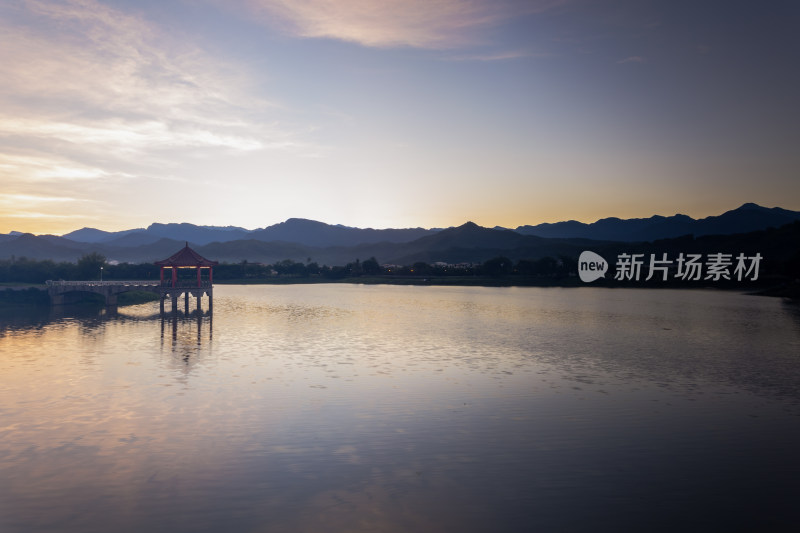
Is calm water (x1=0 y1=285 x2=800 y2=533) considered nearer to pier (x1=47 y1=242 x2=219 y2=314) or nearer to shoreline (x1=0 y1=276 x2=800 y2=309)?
pier (x1=47 y1=242 x2=219 y2=314)

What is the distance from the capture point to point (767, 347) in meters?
48.1

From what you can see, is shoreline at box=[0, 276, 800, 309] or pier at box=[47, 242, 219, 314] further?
shoreline at box=[0, 276, 800, 309]

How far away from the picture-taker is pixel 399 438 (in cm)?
2195

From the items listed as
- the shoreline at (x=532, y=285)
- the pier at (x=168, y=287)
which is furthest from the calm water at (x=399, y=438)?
the shoreline at (x=532, y=285)

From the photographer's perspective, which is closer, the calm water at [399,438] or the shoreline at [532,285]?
the calm water at [399,438]

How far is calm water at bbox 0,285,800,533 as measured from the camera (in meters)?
15.3

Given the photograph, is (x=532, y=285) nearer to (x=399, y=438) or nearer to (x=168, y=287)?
(x=168, y=287)

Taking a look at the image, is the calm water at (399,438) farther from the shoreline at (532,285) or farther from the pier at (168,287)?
the shoreline at (532,285)

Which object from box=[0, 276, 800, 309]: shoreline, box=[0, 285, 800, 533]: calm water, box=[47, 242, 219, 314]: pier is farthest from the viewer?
box=[0, 276, 800, 309]: shoreline

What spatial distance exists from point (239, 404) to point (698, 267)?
658 ft

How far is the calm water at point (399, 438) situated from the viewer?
15.3 metres

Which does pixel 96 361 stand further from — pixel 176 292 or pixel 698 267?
pixel 698 267

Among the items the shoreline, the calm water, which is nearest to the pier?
the shoreline

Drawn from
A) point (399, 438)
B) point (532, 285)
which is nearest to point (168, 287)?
point (399, 438)
